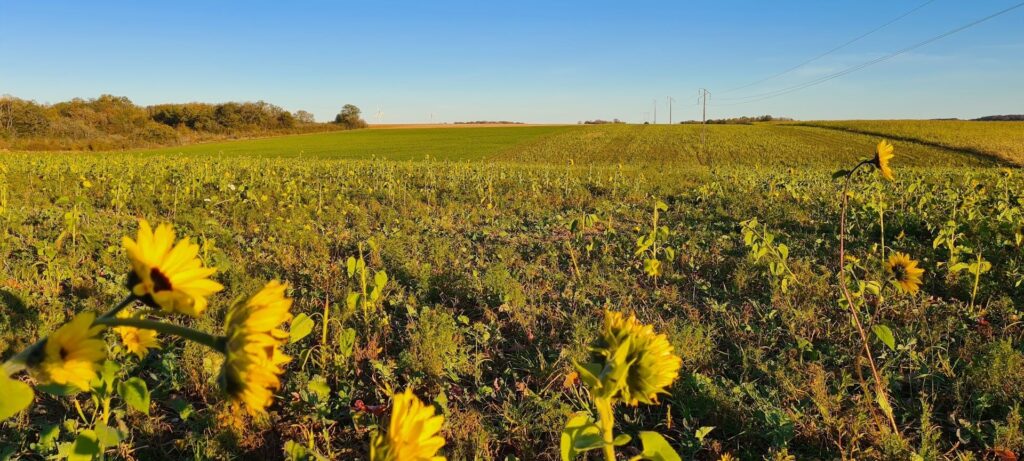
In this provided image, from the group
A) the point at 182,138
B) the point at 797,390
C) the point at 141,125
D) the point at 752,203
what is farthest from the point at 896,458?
the point at 141,125

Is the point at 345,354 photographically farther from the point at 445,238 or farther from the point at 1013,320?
the point at 1013,320

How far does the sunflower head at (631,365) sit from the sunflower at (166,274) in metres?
0.55

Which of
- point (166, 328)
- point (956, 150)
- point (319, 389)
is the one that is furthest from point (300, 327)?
point (956, 150)

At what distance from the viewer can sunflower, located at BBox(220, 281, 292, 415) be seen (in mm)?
636

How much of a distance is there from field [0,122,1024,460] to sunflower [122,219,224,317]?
64cm

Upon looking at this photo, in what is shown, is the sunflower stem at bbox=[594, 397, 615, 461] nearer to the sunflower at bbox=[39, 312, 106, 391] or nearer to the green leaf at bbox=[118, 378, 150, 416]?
the sunflower at bbox=[39, 312, 106, 391]

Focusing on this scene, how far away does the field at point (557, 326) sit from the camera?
7.55ft

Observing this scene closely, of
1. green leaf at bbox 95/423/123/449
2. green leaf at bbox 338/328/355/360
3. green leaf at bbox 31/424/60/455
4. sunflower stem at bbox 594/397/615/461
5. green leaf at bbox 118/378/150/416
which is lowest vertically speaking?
green leaf at bbox 31/424/60/455

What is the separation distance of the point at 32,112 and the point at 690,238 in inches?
2245

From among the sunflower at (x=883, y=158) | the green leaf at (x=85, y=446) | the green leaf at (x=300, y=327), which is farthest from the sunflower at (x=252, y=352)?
the sunflower at (x=883, y=158)

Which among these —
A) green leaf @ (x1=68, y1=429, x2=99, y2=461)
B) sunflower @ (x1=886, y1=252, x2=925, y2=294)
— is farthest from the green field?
green leaf @ (x1=68, y1=429, x2=99, y2=461)

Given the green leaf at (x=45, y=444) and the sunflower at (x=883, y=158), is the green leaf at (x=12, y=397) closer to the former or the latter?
the green leaf at (x=45, y=444)

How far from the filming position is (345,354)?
271 centimetres

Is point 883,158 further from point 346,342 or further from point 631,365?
point 346,342
